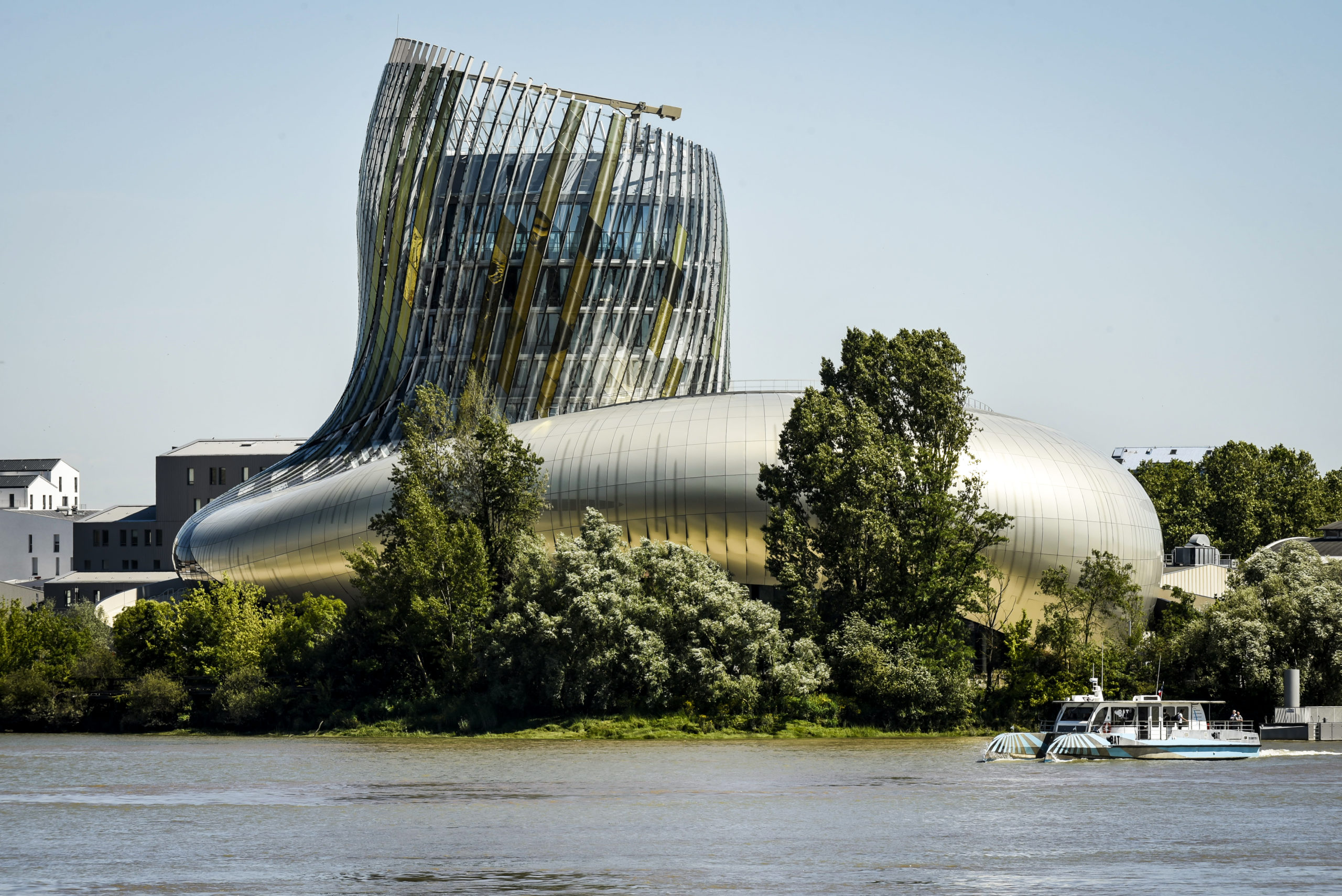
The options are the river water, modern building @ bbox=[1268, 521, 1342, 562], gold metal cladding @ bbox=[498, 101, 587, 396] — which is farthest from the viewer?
gold metal cladding @ bbox=[498, 101, 587, 396]

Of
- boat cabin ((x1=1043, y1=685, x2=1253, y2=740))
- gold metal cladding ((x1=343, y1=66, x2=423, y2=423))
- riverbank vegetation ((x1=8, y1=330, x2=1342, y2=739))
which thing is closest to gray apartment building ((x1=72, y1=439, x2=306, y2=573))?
gold metal cladding ((x1=343, y1=66, x2=423, y2=423))

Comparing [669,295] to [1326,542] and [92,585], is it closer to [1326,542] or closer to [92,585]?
[1326,542]

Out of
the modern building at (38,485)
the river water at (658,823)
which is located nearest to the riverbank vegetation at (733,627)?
the river water at (658,823)

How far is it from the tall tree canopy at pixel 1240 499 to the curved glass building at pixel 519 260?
3504 cm

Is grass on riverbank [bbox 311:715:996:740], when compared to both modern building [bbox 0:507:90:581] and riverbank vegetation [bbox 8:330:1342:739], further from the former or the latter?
modern building [bbox 0:507:90:581]

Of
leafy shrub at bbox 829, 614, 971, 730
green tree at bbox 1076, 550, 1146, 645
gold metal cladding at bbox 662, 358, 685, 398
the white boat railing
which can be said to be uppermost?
gold metal cladding at bbox 662, 358, 685, 398

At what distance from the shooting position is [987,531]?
192 feet

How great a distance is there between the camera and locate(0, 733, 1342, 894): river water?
2484 centimetres

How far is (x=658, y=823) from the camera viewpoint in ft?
102

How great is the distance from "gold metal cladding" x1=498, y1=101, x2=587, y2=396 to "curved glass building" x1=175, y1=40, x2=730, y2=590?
0.28ft

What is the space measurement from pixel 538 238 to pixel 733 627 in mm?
39199

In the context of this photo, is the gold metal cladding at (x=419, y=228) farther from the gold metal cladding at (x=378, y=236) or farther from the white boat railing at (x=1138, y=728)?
the white boat railing at (x=1138, y=728)

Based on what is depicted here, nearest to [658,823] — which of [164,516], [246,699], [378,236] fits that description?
[246,699]

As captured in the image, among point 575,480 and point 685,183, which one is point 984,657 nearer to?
point 575,480
